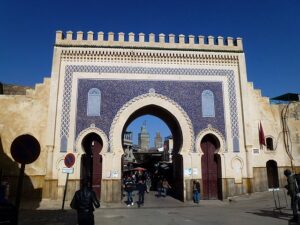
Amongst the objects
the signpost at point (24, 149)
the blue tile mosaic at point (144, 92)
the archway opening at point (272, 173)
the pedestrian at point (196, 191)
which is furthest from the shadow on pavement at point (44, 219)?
the archway opening at point (272, 173)

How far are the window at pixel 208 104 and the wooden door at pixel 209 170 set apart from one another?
1306mm

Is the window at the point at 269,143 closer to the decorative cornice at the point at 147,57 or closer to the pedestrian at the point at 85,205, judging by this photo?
the decorative cornice at the point at 147,57

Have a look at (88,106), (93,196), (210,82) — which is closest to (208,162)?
(210,82)

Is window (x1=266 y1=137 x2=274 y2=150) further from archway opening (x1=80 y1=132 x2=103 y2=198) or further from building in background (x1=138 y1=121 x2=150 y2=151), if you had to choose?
building in background (x1=138 y1=121 x2=150 y2=151)

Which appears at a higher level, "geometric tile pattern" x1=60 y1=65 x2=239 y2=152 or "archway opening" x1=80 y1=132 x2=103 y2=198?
"geometric tile pattern" x1=60 y1=65 x2=239 y2=152

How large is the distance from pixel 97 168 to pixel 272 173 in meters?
8.96

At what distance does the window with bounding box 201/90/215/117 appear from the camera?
49.7 feet

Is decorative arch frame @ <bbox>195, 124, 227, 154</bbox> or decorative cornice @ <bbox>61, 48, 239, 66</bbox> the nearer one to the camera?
decorative arch frame @ <bbox>195, 124, 227, 154</bbox>

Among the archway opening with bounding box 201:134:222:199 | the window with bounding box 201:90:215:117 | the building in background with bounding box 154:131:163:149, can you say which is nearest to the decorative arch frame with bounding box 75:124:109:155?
Answer: the archway opening with bounding box 201:134:222:199

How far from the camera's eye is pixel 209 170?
14969mm

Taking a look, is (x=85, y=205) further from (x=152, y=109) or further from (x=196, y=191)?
(x=152, y=109)

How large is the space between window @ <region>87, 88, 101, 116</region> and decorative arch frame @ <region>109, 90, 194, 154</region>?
1022 millimetres

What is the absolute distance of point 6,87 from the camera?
18.7m

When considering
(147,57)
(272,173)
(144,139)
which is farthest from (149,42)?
(144,139)
